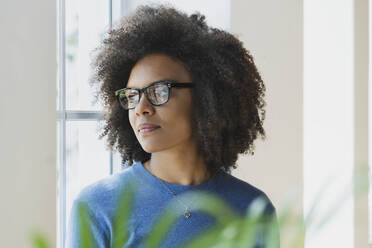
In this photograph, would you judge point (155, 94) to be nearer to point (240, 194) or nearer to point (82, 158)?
point (240, 194)

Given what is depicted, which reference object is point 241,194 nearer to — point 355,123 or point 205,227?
point 205,227

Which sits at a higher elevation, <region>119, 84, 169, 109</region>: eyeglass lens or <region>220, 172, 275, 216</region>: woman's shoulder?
<region>119, 84, 169, 109</region>: eyeglass lens

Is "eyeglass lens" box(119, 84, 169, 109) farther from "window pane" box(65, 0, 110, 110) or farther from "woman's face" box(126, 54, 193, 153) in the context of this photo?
"window pane" box(65, 0, 110, 110)

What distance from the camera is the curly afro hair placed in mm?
1542

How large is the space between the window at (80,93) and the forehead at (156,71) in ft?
1.83

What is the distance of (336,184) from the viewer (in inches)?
114

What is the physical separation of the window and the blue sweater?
551mm

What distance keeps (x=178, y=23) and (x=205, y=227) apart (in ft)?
2.07

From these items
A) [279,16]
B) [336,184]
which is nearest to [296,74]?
[279,16]

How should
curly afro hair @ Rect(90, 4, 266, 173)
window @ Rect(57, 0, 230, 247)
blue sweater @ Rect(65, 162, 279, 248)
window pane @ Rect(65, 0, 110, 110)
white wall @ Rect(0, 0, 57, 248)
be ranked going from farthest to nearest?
window pane @ Rect(65, 0, 110, 110) → window @ Rect(57, 0, 230, 247) → curly afro hair @ Rect(90, 4, 266, 173) → blue sweater @ Rect(65, 162, 279, 248) → white wall @ Rect(0, 0, 57, 248)

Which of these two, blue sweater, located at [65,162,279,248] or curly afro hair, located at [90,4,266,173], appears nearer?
blue sweater, located at [65,162,279,248]

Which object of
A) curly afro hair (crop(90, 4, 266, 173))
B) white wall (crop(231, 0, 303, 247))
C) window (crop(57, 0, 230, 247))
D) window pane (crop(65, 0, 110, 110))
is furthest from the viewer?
white wall (crop(231, 0, 303, 247))

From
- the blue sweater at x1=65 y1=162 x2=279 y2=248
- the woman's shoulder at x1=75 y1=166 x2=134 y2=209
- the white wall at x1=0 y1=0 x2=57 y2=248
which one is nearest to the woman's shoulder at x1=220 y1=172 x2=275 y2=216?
the blue sweater at x1=65 y1=162 x2=279 y2=248

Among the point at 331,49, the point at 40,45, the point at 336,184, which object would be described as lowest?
the point at 336,184
